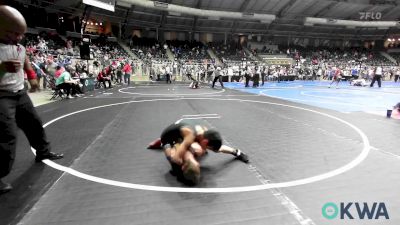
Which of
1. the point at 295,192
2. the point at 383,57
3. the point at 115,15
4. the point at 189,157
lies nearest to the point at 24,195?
the point at 189,157

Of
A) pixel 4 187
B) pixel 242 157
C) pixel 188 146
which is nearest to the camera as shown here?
pixel 4 187

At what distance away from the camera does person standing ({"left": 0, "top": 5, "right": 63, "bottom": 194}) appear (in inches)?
131

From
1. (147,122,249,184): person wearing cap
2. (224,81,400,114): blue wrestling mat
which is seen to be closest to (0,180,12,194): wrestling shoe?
(147,122,249,184): person wearing cap

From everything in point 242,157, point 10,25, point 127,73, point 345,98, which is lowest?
point 242,157

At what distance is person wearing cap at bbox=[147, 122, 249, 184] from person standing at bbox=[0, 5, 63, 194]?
1853mm

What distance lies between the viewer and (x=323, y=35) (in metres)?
46.9

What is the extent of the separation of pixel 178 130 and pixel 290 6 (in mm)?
37563

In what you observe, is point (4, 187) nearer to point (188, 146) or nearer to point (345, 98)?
point (188, 146)

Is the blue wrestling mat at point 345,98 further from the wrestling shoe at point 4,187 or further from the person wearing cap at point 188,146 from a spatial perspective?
the wrestling shoe at point 4,187

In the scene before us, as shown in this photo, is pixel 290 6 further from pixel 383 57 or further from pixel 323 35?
pixel 383 57

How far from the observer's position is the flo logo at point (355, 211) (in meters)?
2.83

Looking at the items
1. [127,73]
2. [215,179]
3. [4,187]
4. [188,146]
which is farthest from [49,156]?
[127,73]

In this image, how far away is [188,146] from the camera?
11.8ft

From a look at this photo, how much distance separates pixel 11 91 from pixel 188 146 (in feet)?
7.51
